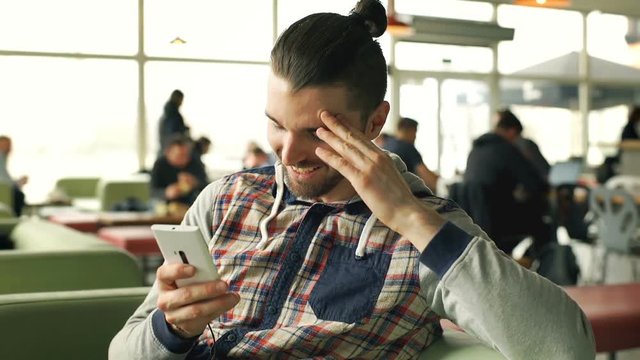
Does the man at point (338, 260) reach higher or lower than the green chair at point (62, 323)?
higher

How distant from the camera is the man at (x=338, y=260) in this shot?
1.14 meters

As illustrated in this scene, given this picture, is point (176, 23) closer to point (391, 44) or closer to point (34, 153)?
point (34, 153)

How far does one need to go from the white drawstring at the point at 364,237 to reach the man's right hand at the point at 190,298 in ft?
0.75

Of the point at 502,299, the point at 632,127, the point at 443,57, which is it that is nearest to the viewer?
the point at 502,299

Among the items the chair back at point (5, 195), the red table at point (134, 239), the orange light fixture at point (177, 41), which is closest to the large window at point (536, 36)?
the orange light fixture at point (177, 41)

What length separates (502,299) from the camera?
3.71 feet

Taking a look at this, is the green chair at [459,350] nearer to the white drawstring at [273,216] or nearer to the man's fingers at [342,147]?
the white drawstring at [273,216]

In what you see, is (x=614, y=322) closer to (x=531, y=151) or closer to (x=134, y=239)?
(x=134, y=239)

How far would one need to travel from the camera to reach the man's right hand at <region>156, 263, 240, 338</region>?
45.6 inches

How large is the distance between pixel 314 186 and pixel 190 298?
30 cm

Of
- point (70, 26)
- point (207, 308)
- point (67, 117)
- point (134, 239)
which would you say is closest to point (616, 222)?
point (134, 239)

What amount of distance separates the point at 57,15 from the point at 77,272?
8.01 meters

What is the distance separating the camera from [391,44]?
11.4 m

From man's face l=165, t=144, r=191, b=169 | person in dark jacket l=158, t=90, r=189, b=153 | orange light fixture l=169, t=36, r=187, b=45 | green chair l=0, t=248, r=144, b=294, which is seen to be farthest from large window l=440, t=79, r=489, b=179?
green chair l=0, t=248, r=144, b=294
